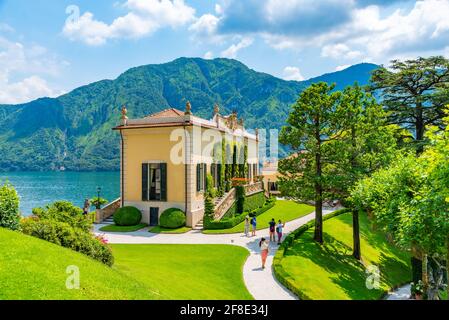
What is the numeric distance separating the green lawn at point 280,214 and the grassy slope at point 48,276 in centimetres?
1682

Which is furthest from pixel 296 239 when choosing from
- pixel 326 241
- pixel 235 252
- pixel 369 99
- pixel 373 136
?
pixel 369 99

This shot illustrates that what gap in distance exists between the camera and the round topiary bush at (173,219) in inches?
1107

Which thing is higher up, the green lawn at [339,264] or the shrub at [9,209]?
the shrub at [9,209]

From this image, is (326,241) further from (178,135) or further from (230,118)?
(230,118)

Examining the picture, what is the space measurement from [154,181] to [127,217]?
4.03 m

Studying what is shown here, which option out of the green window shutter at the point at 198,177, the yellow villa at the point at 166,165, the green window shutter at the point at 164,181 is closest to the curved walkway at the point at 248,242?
the yellow villa at the point at 166,165

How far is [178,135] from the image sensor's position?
29.4 m

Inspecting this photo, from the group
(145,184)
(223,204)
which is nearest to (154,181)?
(145,184)

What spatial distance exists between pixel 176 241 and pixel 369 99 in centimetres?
1788

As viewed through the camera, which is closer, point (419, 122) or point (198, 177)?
point (198, 177)

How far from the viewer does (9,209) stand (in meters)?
12.7

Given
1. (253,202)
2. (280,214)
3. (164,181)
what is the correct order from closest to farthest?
(164,181), (280,214), (253,202)

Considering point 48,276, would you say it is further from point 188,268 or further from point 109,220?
point 109,220

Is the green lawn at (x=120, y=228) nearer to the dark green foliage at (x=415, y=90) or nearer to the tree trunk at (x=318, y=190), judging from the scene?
the tree trunk at (x=318, y=190)
